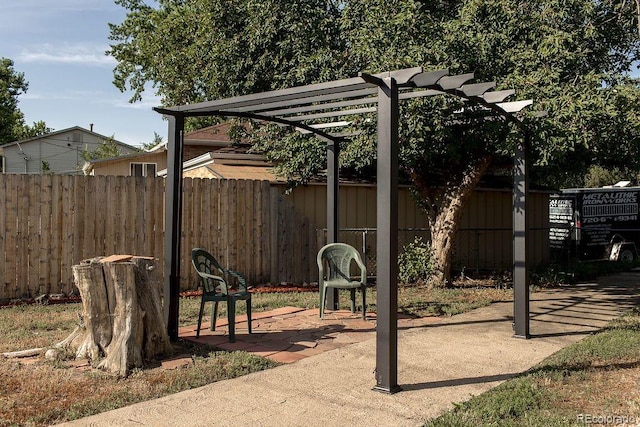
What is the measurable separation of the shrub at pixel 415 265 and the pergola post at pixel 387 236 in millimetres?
6185

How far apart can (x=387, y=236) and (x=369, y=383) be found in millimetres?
1217

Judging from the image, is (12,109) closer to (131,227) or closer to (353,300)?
(131,227)

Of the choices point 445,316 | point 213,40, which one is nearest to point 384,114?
point 445,316

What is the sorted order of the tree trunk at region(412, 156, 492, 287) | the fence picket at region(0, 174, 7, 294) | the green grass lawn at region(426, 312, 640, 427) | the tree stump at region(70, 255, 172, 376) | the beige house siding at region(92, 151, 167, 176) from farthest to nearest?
the beige house siding at region(92, 151, 167, 176) < the tree trunk at region(412, 156, 492, 287) < the fence picket at region(0, 174, 7, 294) < the tree stump at region(70, 255, 172, 376) < the green grass lawn at region(426, 312, 640, 427)

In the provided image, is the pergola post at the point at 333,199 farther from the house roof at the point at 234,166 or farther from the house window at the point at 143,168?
the house window at the point at 143,168

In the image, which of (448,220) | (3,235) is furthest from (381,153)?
(448,220)

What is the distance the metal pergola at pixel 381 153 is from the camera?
456 cm

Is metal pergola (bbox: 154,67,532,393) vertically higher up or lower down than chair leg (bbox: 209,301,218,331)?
A: higher up

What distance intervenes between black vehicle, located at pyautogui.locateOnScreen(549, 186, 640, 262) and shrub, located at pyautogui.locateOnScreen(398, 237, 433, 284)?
5.71 metres

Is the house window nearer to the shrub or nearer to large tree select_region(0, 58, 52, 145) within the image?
the shrub

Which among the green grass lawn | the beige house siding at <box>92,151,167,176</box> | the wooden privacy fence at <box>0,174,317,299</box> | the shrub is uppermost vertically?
the beige house siding at <box>92,151,167,176</box>

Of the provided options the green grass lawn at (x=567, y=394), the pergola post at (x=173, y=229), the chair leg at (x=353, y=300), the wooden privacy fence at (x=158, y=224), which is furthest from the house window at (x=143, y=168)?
the green grass lawn at (x=567, y=394)

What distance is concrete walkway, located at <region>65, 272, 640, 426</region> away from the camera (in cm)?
396

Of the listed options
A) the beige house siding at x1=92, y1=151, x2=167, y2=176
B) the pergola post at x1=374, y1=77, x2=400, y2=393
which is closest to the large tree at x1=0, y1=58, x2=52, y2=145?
the beige house siding at x1=92, y1=151, x2=167, y2=176
